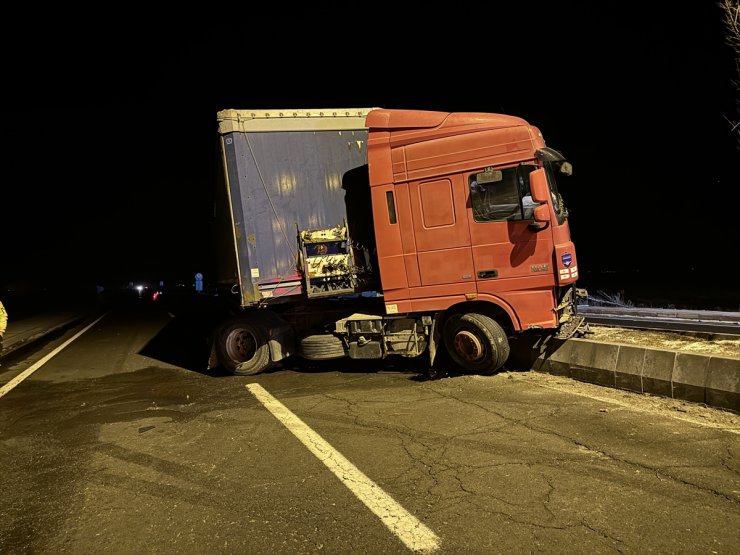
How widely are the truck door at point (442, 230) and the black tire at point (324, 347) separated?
168 centimetres

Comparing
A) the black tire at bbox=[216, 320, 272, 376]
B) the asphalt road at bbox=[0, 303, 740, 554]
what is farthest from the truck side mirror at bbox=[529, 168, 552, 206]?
the black tire at bbox=[216, 320, 272, 376]

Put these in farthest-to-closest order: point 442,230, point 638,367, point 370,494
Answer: point 442,230 < point 638,367 < point 370,494

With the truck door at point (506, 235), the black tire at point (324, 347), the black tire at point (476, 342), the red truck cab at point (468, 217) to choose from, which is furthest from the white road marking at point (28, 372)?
the truck door at point (506, 235)

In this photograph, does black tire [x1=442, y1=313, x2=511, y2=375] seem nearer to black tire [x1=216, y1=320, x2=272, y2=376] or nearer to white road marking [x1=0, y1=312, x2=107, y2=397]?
black tire [x1=216, y1=320, x2=272, y2=376]

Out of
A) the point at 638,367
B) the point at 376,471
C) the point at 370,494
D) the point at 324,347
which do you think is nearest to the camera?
the point at 370,494

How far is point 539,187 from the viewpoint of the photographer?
239 inches

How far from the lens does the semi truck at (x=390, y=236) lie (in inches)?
253

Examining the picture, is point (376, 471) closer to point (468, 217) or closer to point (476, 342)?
point (476, 342)

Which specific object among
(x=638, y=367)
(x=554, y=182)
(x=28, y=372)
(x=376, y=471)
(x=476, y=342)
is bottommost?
(x=376, y=471)

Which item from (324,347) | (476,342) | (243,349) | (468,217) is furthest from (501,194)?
(243,349)

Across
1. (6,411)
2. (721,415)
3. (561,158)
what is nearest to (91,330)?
(6,411)

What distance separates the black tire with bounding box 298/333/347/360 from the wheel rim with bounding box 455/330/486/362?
177cm

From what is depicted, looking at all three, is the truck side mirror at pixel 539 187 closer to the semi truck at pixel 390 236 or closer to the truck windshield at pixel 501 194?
the semi truck at pixel 390 236

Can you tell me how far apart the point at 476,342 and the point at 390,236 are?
72.1 inches
